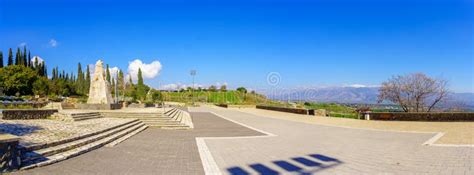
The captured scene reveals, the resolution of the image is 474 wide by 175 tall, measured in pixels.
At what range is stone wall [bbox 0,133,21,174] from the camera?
19.8 ft

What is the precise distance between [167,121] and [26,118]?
270 inches

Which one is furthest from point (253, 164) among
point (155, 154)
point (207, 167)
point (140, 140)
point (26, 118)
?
point (26, 118)

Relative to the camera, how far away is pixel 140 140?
1192 cm

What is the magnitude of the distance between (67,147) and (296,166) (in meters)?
5.81

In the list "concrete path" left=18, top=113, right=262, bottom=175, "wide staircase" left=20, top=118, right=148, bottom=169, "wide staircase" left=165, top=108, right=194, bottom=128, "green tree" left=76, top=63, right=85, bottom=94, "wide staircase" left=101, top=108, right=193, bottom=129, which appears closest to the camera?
"concrete path" left=18, top=113, right=262, bottom=175

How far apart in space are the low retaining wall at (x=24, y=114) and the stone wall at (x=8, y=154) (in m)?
11.4

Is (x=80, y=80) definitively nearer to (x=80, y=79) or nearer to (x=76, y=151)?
(x=80, y=79)

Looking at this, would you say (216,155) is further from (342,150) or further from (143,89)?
(143,89)

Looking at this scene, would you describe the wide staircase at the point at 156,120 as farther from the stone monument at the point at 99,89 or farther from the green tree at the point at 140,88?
the green tree at the point at 140,88

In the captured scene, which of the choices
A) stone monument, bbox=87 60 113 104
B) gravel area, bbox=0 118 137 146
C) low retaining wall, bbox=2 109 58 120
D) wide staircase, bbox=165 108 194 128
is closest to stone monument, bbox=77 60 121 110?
stone monument, bbox=87 60 113 104

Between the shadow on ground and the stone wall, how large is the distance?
416cm

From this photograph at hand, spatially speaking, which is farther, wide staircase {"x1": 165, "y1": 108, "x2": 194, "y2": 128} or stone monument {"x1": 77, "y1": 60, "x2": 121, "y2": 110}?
stone monument {"x1": 77, "y1": 60, "x2": 121, "y2": 110}

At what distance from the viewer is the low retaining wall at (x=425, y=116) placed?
17.9 metres

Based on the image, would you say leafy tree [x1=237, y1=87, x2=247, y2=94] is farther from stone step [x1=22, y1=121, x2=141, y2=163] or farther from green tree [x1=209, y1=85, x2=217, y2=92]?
stone step [x1=22, y1=121, x2=141, y2=163]
